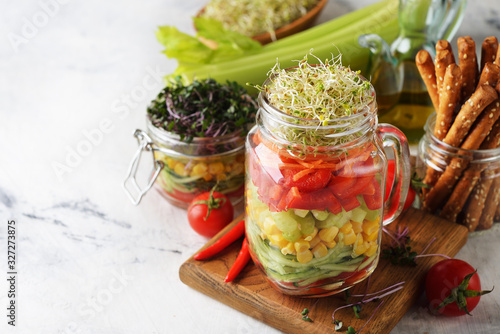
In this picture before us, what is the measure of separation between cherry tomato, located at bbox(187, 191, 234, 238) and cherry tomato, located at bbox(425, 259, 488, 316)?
0.64 metres

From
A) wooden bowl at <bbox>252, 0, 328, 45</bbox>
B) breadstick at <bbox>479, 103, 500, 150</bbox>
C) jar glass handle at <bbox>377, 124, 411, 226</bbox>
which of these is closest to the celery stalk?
wooden bowl at <bbox>252, 0, 328, 45</bbox>

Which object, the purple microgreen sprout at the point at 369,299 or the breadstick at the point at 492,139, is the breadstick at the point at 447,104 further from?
the purple microgreen sprout at the point at 369,299

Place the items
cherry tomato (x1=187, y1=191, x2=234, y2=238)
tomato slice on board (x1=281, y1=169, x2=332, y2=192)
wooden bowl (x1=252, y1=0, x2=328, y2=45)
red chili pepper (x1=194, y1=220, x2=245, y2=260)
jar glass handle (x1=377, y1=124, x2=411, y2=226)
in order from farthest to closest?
wooden bowl (x1=252, y1=0, x2=328, y2=45), cherry tomato (x1=187, y1=191, x2=234, y2=238), red chili pepper (x1=194, y1=220, x2=245, y2=260), jar glass handle (x1=377, y1=124, x2=411, y2=226), tomato slice on board (x1=281, y1=169, x2=332, y2=192)

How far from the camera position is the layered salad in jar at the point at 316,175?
1271 mm

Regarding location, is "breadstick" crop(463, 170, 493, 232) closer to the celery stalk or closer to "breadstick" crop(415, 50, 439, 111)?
"breadstick" crop(415, 50, 439, 111)

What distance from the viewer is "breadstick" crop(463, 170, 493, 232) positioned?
168 centimetres

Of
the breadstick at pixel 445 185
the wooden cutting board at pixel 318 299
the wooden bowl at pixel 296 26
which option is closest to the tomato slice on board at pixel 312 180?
the wooden cutting board at pixel 318 299

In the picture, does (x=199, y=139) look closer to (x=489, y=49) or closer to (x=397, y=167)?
(x=397, y=167)

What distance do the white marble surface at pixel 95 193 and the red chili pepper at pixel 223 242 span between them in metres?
0.12

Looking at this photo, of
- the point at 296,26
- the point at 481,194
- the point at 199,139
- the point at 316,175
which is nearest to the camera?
the point at 316,175

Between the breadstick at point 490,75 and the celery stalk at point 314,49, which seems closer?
the breadstick at point 490,75

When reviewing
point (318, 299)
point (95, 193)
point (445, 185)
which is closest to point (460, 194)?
point (445, 185)

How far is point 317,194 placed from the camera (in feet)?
4.17

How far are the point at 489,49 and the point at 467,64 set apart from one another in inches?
3.6
